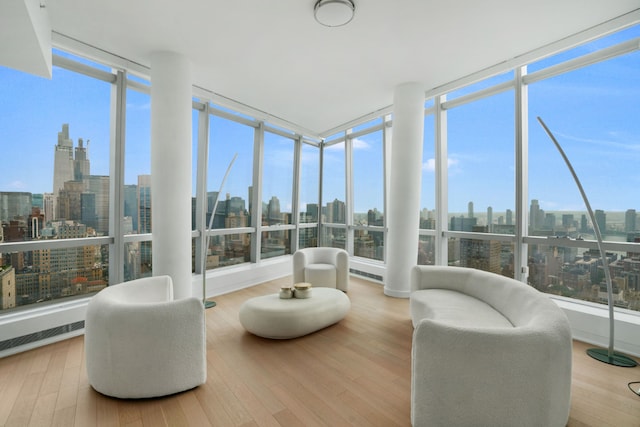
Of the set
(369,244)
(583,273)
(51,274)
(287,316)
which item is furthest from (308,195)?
(583,273)

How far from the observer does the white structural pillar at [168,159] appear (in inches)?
135

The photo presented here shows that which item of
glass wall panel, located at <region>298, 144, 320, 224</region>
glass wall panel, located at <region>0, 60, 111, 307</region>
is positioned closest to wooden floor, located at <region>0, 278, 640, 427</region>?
glass wall panel, located at <region>0, 60, 111, 307</region>

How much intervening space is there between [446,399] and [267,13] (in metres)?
3.62

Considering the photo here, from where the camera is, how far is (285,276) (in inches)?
236

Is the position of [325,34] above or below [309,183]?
above

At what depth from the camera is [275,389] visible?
2.18 meters

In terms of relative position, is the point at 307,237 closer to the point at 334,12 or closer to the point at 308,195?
the point at 308,195

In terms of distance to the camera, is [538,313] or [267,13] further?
[267,13]

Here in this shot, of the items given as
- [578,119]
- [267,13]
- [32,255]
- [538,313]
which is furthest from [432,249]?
[32,255]

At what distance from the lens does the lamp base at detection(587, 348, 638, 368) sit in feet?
8.43

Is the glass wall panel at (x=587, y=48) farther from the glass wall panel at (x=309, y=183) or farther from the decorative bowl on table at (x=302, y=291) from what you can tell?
the glass wall panel at (x=309, y=183)

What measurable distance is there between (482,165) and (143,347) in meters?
4.81

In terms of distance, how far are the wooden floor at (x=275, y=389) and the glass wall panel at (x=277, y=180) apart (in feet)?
10.9

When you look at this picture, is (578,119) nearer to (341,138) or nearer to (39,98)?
(341,138)
